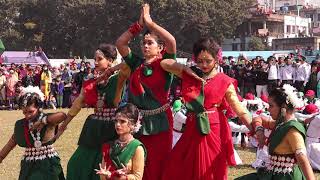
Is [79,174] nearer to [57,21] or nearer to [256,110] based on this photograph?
[256,110]

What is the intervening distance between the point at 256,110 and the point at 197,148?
5767mm

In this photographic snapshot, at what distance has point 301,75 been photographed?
1869 centimetres

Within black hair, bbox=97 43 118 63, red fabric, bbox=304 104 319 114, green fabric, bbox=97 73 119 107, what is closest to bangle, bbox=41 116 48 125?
green fabric, bbox=97 73 119 107

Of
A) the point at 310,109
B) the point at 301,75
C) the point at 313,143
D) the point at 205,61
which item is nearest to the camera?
the point at 205,61

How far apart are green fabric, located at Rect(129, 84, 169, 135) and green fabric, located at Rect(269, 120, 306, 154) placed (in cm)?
112

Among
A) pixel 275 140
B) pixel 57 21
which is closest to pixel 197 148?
pixel 275 140

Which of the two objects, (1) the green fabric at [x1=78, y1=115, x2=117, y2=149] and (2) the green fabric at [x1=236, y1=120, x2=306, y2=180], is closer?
(2) the green fabric at [x1=236, y1=120, x2=306, y2=180]

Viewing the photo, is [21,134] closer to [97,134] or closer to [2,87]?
[97,134]

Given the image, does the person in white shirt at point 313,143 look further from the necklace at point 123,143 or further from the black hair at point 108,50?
the necklace at point 123,143

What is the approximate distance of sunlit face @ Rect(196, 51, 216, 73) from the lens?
518 cm

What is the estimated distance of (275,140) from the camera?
4.79 metres

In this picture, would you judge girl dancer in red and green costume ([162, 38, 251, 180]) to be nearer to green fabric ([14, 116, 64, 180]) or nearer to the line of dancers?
the line of dancers

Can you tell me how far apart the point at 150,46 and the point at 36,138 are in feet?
4.61

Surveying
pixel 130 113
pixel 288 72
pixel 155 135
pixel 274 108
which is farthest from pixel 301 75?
pixel 130 113
